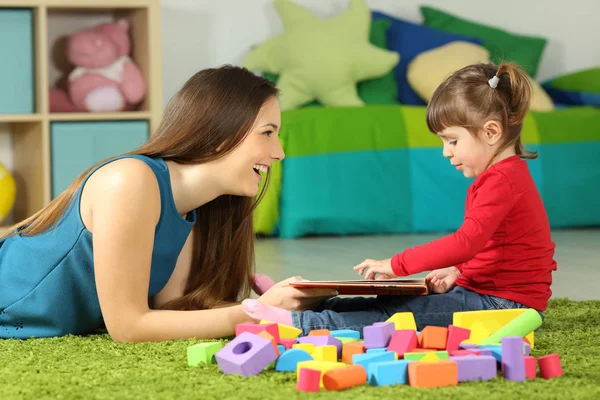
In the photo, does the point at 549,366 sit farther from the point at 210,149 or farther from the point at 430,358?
the point at 210,149

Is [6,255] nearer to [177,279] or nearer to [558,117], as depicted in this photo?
[177,279]

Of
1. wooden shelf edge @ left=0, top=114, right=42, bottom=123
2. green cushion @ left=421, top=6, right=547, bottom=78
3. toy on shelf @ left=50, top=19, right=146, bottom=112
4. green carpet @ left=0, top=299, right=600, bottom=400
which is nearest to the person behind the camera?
green carpet @ left=0, top=299, right=600, bottom=400

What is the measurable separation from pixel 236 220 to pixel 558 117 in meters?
2.20

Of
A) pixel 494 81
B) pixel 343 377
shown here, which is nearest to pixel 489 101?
pixel 494 81

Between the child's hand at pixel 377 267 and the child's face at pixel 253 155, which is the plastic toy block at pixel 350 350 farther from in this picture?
the child's face at pixel 253 155

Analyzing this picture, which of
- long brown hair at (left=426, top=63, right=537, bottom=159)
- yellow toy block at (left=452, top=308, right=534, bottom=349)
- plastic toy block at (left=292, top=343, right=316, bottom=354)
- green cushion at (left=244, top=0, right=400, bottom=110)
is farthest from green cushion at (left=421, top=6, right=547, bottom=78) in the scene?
plastic toy block at (left=292, top=343, right=316, bottom=354)

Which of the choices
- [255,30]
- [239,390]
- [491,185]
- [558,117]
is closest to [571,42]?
[558,117]

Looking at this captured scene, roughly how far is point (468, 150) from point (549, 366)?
1.65 feet

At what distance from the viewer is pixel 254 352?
1211 millimetres

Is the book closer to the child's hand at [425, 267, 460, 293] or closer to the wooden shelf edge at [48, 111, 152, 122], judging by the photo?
the child's hand at [425, 267, 460, 293]

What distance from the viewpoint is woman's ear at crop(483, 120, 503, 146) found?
157 cm

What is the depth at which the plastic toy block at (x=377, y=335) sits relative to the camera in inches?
50.3

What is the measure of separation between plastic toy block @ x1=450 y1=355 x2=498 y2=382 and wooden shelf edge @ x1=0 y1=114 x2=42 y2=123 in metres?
2.36

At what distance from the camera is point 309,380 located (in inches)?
44.4
